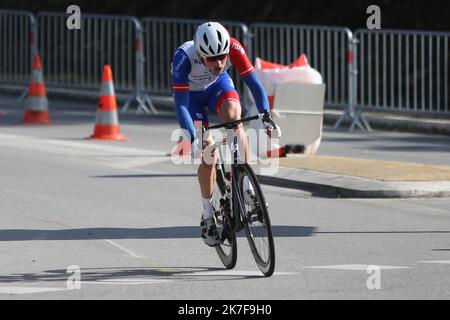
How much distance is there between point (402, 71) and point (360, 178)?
25.3 ft

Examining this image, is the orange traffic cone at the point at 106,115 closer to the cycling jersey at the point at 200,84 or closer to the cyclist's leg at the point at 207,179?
the cycling jersey at the point at 200,84

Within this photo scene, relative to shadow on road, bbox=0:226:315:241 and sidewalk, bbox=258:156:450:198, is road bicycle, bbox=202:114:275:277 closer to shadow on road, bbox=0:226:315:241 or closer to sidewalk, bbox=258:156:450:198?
shadow on road, bbox=0:226:315:241

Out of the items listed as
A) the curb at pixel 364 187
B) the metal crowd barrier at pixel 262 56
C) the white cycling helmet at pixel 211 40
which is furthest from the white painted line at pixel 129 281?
the metal crowd barrier at pixel 262 56

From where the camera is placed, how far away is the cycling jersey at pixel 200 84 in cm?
999

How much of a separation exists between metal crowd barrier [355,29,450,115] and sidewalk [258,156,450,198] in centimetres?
524

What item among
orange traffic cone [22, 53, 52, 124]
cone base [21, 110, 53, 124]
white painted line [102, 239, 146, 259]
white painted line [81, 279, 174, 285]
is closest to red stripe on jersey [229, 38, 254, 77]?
white painted line [102, 239, 146, 259]

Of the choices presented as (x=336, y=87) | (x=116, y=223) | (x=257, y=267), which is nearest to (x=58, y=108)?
(x=336, y=87)

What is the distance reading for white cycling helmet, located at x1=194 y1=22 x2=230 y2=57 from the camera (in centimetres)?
975

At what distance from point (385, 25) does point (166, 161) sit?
8466 millimetres

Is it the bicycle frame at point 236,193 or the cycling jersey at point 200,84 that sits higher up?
the cycling jersey at point 200,84

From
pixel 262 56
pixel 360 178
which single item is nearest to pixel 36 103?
pixel 262 56

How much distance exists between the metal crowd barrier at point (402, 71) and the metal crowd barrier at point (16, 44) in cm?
691

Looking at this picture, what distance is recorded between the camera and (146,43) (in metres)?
24.6

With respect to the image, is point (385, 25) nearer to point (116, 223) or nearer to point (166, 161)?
point (166, 161)
